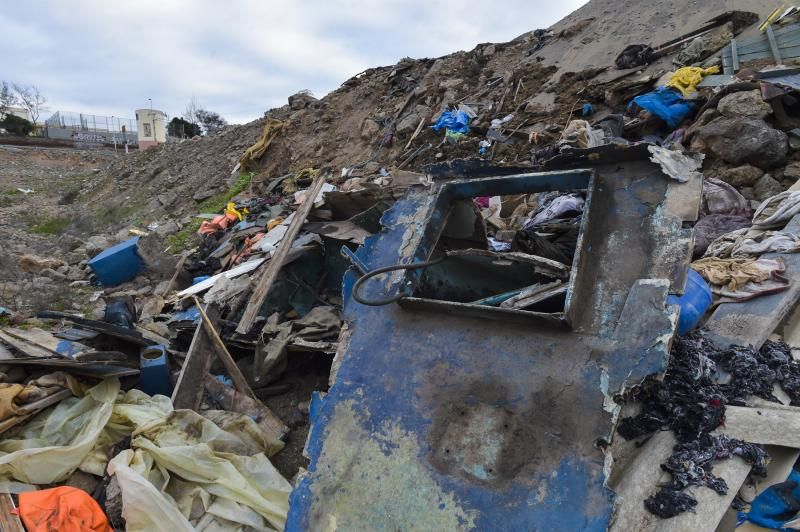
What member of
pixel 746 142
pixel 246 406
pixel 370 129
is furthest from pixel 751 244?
pixel 370 129

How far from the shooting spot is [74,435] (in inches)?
117

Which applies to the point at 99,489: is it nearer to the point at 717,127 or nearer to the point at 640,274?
the point at 640,274

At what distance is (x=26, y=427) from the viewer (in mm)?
2951

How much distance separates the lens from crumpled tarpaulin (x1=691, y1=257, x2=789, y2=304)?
8.55 ft

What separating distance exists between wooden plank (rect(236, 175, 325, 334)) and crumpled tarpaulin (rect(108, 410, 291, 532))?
1137 millimetres

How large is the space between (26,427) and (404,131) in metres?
8.04

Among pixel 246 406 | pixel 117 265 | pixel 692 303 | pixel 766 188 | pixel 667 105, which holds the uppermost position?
pixel 667 105

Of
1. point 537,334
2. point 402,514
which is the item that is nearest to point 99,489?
point 402,514

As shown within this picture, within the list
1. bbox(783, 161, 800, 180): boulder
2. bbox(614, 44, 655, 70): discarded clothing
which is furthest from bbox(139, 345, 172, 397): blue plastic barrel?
bbox(614, 44, 655, 70): discarded clothing

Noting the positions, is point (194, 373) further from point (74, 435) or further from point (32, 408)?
point (32, 408)

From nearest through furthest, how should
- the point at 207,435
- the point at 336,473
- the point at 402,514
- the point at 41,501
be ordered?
the point at 402,514 < the point at 336,473 < the point at 41,501 < the point at 207,435

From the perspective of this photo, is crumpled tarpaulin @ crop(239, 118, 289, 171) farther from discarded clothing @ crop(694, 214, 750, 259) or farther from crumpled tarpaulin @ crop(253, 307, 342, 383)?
discarded clothing @ crop(694, 214, 750, 259)

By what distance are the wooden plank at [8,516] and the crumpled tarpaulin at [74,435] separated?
0.23 ft

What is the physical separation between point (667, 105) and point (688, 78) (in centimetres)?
73
